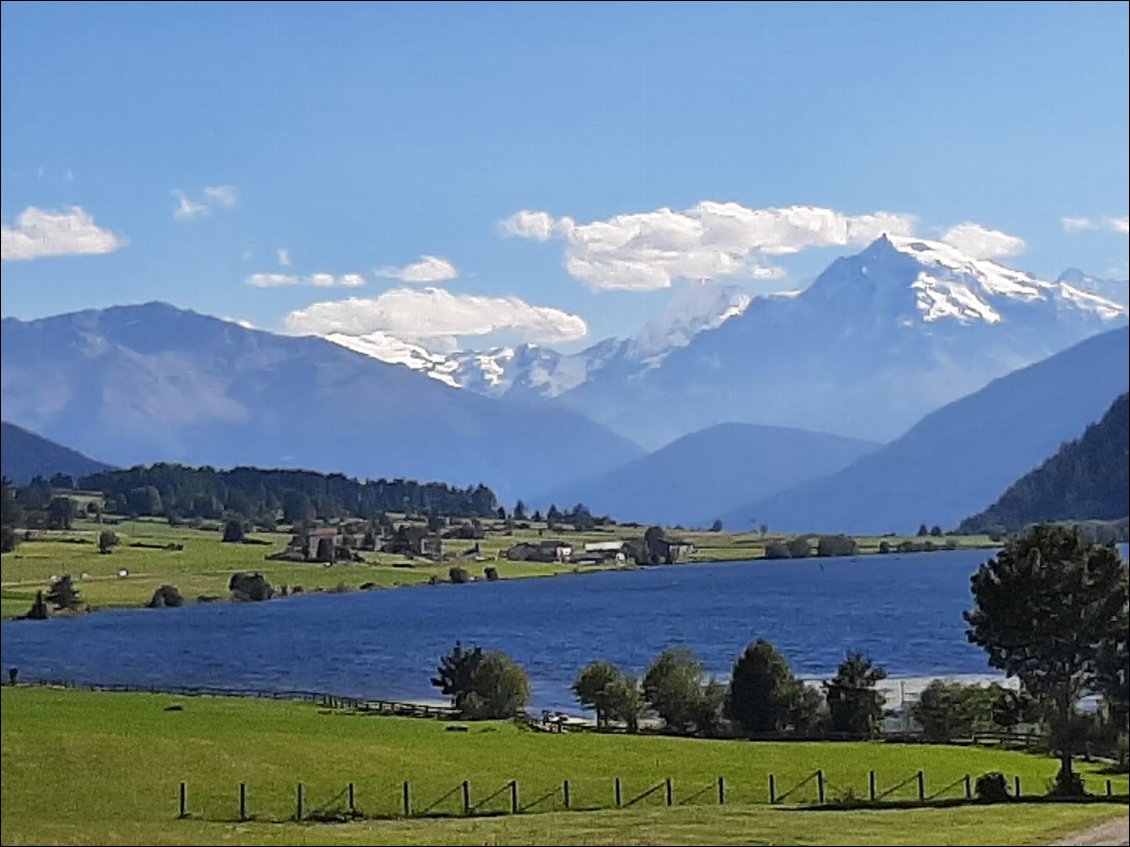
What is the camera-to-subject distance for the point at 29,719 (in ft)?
125

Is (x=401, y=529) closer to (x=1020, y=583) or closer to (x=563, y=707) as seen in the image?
(x=563, y=707)

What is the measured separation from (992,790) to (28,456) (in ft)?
77.9

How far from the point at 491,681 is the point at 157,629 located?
1893 centimetres

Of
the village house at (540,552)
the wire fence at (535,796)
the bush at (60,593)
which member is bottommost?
the wire fence at (535,796)

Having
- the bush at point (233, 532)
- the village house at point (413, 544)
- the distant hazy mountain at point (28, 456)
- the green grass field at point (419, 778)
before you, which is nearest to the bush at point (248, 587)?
the bush at point (233, 532)

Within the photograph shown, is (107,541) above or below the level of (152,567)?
above

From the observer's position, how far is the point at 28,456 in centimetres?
2877

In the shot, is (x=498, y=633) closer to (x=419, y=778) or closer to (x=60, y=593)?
(x=419, y=778)

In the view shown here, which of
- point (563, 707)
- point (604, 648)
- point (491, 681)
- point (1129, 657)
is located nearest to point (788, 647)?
point (604, 648)

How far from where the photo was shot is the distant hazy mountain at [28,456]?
23.1m

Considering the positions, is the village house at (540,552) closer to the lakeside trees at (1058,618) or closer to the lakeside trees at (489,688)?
the lakeside trees at (489,688)

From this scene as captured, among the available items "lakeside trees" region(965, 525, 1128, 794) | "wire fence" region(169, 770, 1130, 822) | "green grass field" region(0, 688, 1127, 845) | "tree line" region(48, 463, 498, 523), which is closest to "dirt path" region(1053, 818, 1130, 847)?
"green grass field" region(0, 688, 1127, 845)

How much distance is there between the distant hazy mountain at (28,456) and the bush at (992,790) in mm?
22893

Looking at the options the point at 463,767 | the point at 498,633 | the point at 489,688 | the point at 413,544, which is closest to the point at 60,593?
the point at 463,767
